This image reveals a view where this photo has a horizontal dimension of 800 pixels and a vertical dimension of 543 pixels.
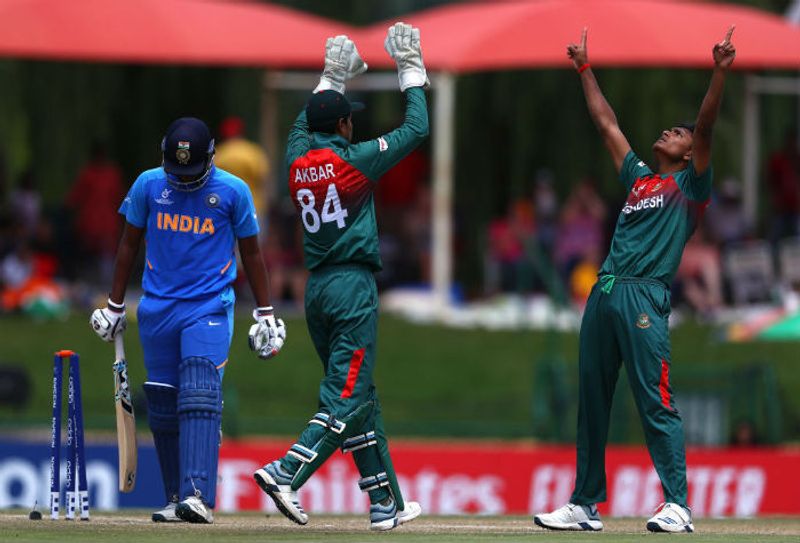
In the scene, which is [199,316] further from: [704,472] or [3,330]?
[3,330]

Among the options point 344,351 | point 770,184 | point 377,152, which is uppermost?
point 770,184

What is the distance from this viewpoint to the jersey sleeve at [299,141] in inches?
403

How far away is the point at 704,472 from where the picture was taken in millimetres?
16125

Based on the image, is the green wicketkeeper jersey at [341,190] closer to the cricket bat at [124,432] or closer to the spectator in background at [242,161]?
the cricket bat at [124,432]

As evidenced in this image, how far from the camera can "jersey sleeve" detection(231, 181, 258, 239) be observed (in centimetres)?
1009

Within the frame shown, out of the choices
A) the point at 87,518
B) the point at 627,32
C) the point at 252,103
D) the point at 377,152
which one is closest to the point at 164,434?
the point at 87,518

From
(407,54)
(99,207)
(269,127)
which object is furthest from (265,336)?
(269,127)

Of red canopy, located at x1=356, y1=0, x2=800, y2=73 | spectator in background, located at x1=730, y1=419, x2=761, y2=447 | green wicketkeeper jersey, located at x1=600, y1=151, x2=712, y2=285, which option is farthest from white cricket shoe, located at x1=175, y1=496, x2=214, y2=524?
red canopy, located at x1=356, y1=0, x2=800, y2=73

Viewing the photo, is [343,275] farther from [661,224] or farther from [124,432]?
[661,224]

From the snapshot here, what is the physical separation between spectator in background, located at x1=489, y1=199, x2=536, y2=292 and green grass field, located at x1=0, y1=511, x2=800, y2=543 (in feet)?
33.1

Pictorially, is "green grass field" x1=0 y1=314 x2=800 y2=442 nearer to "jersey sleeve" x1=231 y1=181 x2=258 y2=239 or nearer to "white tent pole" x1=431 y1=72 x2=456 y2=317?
Result: "white tent pole" x1=431 y1=72 x2=456 y2=317

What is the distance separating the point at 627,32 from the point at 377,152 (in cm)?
1069

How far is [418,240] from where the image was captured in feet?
72.1

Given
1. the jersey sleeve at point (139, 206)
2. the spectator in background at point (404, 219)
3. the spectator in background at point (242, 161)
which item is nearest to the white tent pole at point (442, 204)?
the spectator in background at point (404, 219)
